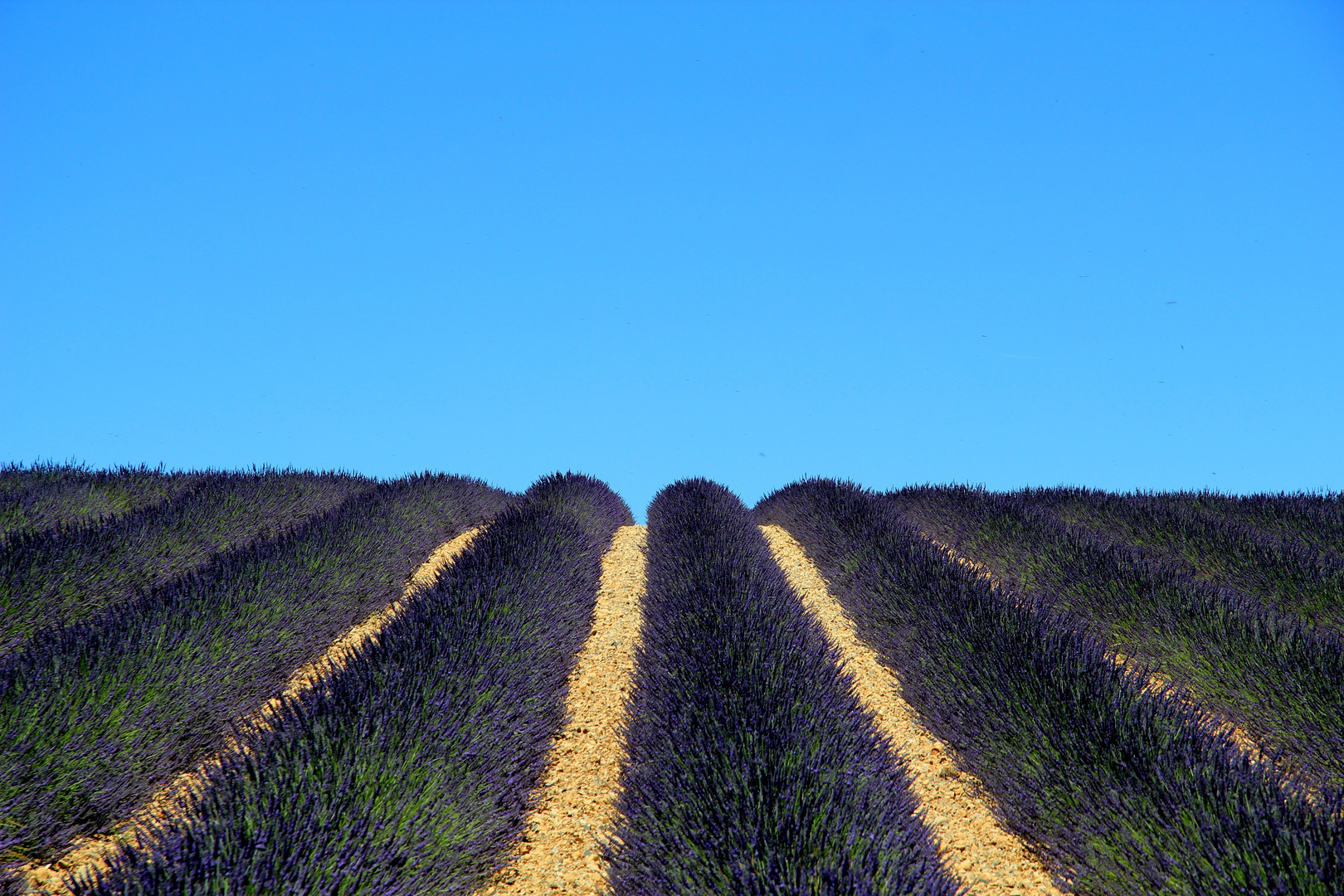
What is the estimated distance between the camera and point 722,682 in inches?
A: 144

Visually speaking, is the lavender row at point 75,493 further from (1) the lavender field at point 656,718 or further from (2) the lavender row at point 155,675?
(2) the lavender row at point 155,675

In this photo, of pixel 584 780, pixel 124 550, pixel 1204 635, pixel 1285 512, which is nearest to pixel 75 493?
pixel 124 550

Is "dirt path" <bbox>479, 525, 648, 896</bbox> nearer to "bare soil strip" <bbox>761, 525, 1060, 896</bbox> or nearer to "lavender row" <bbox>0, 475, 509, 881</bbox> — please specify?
"bare soil strip" <bbox>761, 525, 1060, 896</bbox>

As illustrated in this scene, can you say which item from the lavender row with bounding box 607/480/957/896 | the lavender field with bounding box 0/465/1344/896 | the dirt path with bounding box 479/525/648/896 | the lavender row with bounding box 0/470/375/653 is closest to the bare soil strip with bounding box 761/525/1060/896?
the lavender field with bounding box 0/465/1344/896

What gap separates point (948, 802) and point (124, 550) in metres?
6.03

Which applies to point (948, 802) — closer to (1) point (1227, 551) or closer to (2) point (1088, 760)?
(2) point (1088, 760)

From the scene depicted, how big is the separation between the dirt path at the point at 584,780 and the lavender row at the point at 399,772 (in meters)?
0.10

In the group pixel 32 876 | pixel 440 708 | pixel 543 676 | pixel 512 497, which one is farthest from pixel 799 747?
pixel 512 497

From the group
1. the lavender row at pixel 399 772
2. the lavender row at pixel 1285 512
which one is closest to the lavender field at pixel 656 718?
the lavender row at pixel 399 772

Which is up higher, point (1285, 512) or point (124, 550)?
point (124, 550)

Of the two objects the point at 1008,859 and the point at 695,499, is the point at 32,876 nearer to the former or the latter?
the point at 1008,859

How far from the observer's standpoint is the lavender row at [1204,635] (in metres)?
4.13

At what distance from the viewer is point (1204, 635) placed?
16.1 feet

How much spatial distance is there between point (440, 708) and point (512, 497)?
879 cm
